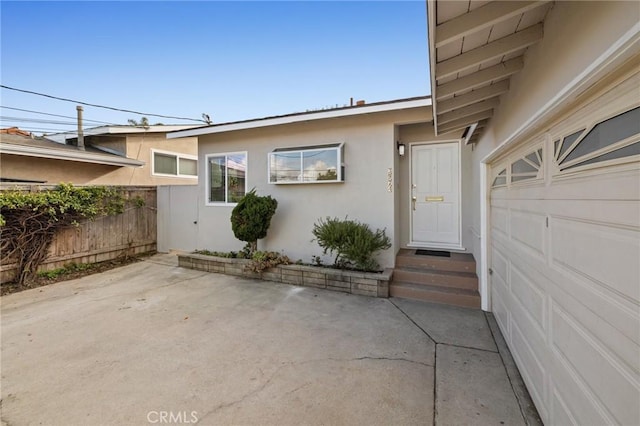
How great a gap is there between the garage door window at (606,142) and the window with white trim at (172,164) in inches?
404

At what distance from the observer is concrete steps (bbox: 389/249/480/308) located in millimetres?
4113

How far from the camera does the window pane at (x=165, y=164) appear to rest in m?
→ 9.06

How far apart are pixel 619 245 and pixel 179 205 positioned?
806 cm

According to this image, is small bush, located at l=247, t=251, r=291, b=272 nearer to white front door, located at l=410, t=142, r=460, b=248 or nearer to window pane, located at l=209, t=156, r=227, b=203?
window pane, located at l=209, t=156, r=227, b=203

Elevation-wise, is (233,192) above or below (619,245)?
above

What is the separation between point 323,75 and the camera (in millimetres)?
9969

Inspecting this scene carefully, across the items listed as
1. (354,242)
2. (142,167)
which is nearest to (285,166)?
(354,242)

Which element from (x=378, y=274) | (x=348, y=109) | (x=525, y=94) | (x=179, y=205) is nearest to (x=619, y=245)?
(x=525, y=94)

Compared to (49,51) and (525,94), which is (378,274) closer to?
(525,94)

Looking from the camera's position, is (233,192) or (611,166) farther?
(233,192)

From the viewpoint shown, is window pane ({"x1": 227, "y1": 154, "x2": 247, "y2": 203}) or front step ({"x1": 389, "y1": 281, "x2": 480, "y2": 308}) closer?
front step ({"x1": 389, "y1": 281, "x2": 480, "y2": 308})

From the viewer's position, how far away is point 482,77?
2.50 metres

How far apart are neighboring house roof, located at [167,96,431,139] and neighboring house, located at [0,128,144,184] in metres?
2.84

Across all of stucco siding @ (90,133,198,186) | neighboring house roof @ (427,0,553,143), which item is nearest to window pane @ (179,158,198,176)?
stucco siding @ (90,133,198,186)
